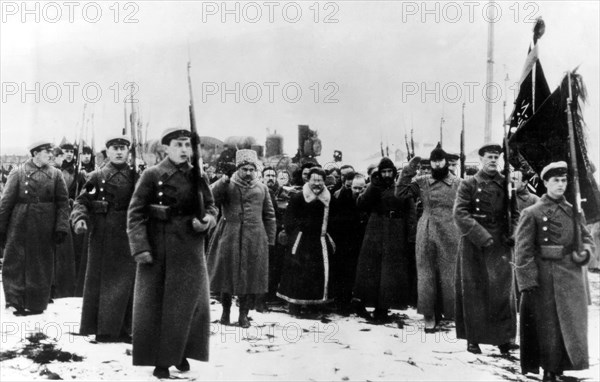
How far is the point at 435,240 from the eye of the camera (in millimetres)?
7207

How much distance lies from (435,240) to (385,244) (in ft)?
2.49

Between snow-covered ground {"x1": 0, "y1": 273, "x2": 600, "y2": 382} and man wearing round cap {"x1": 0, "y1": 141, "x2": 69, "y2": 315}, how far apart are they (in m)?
0.29

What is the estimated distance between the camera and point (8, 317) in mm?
6926

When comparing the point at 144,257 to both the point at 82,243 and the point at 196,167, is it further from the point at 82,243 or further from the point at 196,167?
the point at 82,243

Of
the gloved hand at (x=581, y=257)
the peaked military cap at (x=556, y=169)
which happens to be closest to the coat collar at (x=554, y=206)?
the peaked military cap at (x=556, y=169)

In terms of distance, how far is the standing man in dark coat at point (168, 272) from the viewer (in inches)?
→ 191

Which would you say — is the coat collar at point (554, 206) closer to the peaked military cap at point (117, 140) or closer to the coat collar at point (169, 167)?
the coat collar at point (169, 167)

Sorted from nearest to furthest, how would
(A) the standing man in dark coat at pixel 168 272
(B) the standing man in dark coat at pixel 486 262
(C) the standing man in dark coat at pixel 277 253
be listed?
(A) the standing man in dark coat at pixel 168 272, (B) the standing man in dark coat at pixel 486 262, (C) the standing man in dark coat at pixel 277 253

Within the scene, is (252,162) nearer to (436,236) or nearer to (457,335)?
(436,236)

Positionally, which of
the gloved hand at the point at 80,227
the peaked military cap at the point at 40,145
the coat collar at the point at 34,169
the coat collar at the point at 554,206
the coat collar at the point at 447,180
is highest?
the peaked military cap at the point at 40,145

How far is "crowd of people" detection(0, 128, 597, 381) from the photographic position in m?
4.97

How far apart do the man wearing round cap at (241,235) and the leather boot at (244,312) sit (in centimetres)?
1

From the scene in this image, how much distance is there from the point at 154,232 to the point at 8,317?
2960 mm

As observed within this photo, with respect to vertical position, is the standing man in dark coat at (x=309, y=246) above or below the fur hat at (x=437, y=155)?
below
